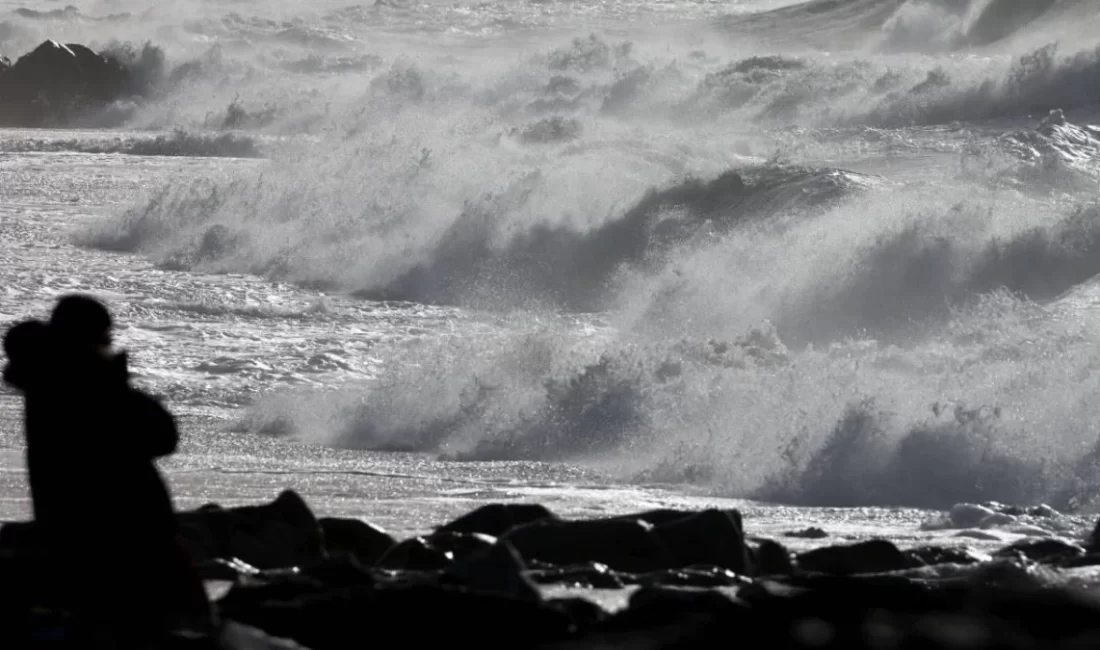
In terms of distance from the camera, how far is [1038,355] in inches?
540

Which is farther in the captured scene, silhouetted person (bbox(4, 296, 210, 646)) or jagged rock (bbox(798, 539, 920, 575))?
jagged rock (bbox(798, 539, 920, 575))

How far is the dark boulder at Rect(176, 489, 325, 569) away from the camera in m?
6.60

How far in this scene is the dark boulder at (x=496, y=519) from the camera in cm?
730

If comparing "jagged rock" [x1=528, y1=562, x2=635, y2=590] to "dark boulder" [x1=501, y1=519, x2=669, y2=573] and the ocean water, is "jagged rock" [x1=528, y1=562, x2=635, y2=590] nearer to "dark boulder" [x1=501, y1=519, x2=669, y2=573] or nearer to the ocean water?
"dark boulder" [x1=501, y1=519, x2=669, y2=573]

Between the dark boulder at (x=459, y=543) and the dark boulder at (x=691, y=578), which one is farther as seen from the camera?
the dark boulder at (x=459, y=543)

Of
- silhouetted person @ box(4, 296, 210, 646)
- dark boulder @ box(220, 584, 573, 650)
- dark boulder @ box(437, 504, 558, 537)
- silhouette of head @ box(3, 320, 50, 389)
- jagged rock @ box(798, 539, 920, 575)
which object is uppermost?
silhouette of head @ box(3, 320, 50, 389)

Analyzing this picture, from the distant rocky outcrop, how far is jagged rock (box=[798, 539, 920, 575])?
45.4m

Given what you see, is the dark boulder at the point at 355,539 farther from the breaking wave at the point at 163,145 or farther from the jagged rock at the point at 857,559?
the breaking wave at the point at 163,145

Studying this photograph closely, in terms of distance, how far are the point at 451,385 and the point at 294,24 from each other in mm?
50704

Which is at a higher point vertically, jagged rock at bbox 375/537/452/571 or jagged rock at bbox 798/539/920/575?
jagged rock at bbox 375/537/452/571

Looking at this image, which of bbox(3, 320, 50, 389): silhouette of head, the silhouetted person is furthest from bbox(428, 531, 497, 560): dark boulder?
bbox(3, 320, 50, 389): silhouette of head

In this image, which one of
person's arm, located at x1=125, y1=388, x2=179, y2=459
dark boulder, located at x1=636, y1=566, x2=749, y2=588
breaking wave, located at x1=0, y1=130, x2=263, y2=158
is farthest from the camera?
breaking wave, located at x1=0, y1=130, x2=263, y2=158

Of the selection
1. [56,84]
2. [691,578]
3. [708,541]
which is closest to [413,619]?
[691,578]

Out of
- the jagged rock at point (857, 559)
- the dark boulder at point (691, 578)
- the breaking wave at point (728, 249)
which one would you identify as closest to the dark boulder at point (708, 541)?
the dark boulder at point (691, 578)
